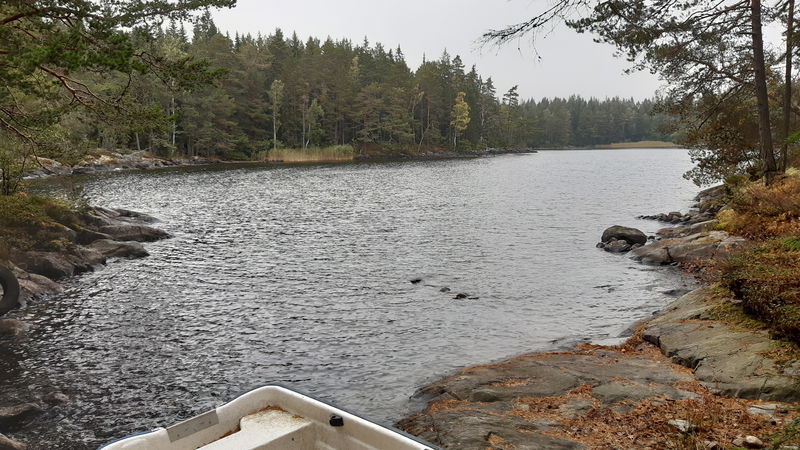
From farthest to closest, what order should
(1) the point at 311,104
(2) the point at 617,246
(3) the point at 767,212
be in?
(1) the point at 311,104 → (2) the point at 617,246 → (3) the point at 767,212

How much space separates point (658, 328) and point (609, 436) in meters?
5.45

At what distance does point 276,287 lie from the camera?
1688 centimetres

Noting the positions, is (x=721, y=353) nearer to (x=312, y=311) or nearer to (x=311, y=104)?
(x=312, y=311)

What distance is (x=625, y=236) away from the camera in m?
23.2

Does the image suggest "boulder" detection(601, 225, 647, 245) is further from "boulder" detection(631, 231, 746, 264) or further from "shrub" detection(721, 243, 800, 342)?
"shrub" detection(721, 243, 800, 342)

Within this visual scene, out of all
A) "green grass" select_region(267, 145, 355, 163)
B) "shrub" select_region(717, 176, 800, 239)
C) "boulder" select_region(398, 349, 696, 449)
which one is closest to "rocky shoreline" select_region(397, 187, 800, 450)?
"boulder" select_region(398, 349, 696, 449)

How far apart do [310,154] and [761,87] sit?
7238 cm

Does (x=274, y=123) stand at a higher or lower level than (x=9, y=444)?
higher

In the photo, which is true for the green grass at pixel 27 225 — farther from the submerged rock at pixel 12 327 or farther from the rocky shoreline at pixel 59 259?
the submerged rock at pixel 12 327

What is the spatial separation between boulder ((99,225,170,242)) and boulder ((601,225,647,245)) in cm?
1994

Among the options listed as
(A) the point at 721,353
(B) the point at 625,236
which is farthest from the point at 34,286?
(B) the point at 625,236

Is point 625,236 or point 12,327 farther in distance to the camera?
point 625,236

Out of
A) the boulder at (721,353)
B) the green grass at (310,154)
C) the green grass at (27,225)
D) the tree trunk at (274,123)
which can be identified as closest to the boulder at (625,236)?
the boulder at (721,353)

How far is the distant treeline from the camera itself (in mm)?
76250
